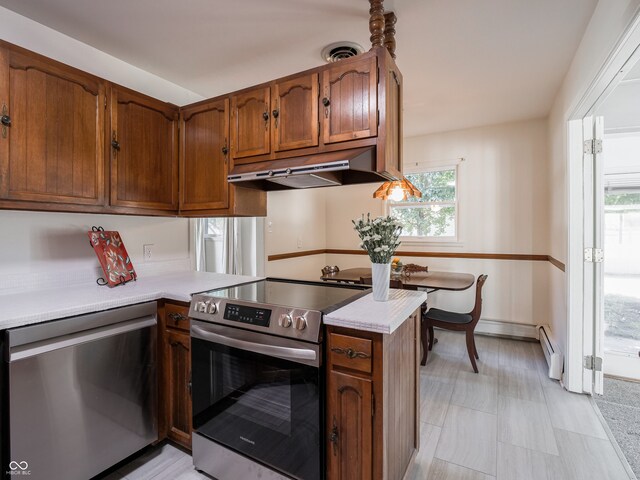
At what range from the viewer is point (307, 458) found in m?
1.37

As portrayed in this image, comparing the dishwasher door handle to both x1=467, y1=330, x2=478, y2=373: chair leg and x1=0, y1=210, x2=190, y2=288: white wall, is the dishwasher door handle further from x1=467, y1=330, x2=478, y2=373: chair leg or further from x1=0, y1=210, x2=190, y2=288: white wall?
x1=467, y1=330, x2=478, y2=373: chair leg

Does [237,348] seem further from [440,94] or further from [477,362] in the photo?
[440,94]

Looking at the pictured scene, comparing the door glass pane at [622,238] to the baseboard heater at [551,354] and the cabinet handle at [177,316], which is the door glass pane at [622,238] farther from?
the cabinet handle at [177,316]

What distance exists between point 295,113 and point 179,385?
1.79m

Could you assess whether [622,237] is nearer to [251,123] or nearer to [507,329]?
[507,329]

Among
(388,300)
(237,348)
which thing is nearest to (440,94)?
(388,300)

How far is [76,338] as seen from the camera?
151 cm

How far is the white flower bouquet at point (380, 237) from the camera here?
1.52 meters

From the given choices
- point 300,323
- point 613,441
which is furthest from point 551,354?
point 300,323

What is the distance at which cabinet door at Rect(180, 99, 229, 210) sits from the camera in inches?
88.1

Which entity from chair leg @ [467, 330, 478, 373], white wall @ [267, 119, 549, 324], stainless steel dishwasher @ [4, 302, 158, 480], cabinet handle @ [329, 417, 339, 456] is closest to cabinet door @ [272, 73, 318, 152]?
stainless steel dishwasher @ [4, 302, 158, 480]

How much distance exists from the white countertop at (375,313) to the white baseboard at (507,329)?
272 cm

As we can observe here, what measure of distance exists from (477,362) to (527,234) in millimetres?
1642

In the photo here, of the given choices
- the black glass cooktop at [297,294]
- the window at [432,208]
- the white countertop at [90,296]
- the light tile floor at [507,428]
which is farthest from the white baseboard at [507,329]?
the white countertop at [90,296]
